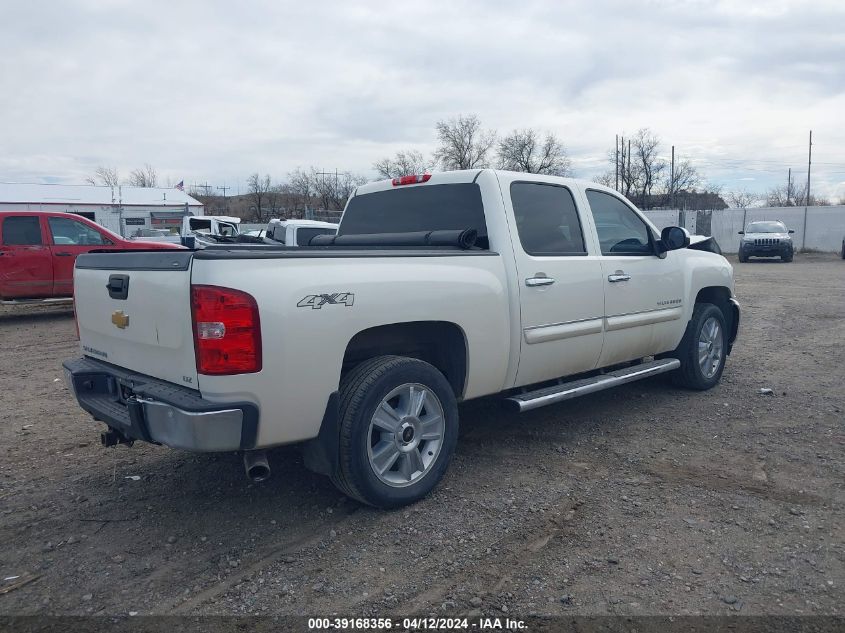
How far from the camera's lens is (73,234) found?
1169cm

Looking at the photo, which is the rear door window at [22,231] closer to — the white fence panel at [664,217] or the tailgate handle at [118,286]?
the tailgate handle at [118,286]

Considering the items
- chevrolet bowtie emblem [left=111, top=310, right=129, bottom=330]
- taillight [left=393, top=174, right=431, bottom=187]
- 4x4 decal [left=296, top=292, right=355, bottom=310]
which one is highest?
taillight [left=393, top=174, right=431, bottom=187]

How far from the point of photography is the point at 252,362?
314cm

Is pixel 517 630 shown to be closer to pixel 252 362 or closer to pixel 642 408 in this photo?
pixel 252 362

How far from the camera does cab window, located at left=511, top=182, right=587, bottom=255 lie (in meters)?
4.66

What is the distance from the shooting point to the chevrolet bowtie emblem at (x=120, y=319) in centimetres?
366

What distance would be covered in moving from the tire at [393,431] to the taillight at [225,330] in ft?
2.08

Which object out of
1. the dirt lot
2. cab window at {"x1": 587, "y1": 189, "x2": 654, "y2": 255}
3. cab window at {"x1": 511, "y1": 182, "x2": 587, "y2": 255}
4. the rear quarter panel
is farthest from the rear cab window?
the dirt lot

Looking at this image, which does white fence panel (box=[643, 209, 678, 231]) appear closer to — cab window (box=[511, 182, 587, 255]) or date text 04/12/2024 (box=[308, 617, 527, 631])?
cab window (box=[511, 182, 587, 255])

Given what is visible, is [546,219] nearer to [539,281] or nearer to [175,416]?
[539,281]

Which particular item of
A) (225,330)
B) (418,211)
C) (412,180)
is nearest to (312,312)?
(225,330)

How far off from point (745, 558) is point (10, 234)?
11695 millimetres

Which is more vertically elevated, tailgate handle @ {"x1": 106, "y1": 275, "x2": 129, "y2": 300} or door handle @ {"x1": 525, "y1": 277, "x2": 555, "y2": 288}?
tailgate handle @ {"x1": 106, "y1": 275, "x2": 129, "y2": 300}

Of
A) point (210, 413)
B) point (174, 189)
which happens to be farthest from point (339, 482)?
point (174, 189)
